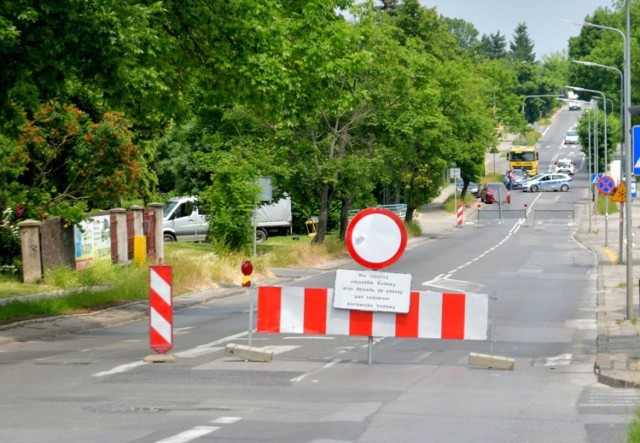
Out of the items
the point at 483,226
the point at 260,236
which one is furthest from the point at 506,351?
the point at 483,226

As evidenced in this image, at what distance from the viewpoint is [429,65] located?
179 feet

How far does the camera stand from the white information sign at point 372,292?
15.2m

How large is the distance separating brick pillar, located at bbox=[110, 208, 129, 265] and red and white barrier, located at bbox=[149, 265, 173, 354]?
65.4ft

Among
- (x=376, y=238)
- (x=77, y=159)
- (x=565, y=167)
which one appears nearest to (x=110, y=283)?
(x=77, y=159)

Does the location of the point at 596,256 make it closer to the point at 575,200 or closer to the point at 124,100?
the point at 124,100

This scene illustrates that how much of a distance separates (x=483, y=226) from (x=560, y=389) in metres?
67.5

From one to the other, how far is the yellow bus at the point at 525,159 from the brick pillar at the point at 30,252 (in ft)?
317

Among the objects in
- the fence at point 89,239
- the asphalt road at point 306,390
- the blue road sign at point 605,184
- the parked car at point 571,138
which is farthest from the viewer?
the parked car at point 571,138

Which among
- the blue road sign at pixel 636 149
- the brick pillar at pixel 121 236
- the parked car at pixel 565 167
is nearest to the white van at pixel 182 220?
the brick pillar at pixel 121 236

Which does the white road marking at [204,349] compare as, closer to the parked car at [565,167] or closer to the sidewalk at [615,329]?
the sidewalk at [615,329]

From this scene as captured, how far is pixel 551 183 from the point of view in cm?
11244

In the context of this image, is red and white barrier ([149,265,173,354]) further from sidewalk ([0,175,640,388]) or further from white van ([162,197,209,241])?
white van ([162,197,209,241])

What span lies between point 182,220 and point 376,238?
1667 inches

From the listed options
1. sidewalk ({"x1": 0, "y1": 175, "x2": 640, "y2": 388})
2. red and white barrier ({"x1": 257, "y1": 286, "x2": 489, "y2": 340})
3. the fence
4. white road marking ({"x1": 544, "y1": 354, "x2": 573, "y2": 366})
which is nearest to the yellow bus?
sidewalk ({"x1": 0, "y1": 175, "x2": 640, "y2": 388})
